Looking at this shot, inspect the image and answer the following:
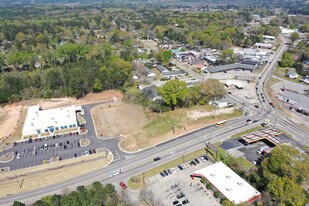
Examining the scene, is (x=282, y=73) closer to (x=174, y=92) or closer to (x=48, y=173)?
(x=174, y=92)

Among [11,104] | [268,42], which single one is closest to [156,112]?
[11,104]

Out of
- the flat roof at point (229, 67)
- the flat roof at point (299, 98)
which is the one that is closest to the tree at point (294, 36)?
the flat roof at point (229, 67)

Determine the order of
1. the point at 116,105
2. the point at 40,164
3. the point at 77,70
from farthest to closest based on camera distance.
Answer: the point at 77,70 < the point at 116,105 < the point at 40,164

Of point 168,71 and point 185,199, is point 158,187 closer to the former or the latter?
point 185,199

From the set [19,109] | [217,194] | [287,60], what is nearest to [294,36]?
[287,60]

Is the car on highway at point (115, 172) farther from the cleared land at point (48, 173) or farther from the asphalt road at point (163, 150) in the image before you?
the cleared land at point (48, 173)

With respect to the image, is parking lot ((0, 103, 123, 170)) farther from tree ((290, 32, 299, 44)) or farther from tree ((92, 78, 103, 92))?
tree ((290, 32, 299, 44))
